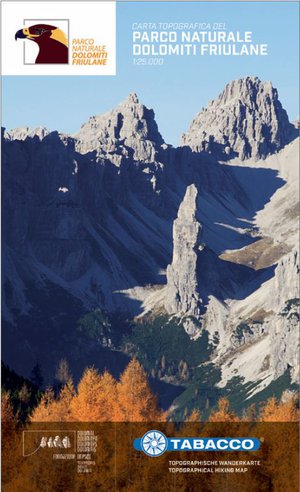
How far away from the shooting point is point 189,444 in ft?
287

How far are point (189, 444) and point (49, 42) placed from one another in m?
32.7

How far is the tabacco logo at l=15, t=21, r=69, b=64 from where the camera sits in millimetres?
91312

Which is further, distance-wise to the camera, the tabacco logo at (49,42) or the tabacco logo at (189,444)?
the tabacco logo at (49,42)

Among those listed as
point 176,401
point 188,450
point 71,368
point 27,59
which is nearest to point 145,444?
point 188,450

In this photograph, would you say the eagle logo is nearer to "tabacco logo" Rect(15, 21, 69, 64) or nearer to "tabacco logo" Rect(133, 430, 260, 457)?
"tabacco logo" Rect(15, 21, 69, 64)

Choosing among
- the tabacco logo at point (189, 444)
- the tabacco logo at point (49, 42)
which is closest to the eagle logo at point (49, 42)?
the tabacco logo at point (49, 42)

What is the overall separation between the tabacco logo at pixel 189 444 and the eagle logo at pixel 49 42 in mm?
29965

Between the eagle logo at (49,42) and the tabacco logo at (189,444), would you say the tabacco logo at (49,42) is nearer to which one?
the eagle logo at (49,42)

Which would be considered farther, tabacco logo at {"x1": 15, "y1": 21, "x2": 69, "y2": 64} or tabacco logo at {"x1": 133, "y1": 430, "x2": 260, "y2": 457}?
tabacco logo at {"x1": 15, "y1": 21, "x2": 69, "y2": 64}

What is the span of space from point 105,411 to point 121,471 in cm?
1053

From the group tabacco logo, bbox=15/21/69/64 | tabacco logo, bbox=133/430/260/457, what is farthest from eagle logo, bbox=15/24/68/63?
tabacco logo, bbox=133/430/260/457

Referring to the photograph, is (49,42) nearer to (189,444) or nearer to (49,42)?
(49,42)

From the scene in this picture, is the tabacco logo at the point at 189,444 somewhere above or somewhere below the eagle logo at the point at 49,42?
below

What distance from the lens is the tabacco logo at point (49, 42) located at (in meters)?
91.3
